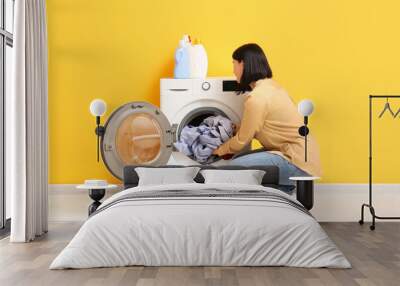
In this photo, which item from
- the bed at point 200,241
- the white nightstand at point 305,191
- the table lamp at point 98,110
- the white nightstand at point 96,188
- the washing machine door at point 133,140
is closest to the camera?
the bed at point 200,241

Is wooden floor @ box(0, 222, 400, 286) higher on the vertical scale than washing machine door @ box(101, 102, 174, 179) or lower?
lower

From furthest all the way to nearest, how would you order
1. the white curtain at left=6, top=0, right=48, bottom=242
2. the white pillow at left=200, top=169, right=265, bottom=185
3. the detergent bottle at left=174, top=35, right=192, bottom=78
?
1. the detergent bottle at left=174, top=35, right=192, bottom=78
2. the white pillow at left=200, top=169, right=265, bottom=185
3. the white curtain at left=6, top=0, right=48, bottom=242

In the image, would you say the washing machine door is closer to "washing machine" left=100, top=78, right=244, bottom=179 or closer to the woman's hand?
"washing machine" left=100, top=78, right=244, bottom=179

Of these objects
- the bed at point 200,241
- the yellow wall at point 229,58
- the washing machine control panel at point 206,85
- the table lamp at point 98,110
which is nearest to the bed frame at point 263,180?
the table lamp at point 98,110

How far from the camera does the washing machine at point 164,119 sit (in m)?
6.68

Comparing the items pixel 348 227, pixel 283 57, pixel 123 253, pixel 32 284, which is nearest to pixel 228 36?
pixel 283 57

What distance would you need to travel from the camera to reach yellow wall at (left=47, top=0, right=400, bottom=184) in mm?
7148

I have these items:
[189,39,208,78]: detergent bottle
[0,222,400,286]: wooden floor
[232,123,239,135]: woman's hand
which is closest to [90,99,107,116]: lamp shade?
[189,39,208,78]: detergent bottle

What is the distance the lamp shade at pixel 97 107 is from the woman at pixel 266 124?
4.29 ft

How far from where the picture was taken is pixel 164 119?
6.63m

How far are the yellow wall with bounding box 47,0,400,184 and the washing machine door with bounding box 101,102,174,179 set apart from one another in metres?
0.53

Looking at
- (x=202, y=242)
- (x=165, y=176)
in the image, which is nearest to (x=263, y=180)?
(x=165, y=176)

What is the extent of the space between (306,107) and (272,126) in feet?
1.37

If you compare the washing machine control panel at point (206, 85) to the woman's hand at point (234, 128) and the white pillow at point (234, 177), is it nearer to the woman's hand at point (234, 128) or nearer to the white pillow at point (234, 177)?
the woman's hand at point (234, 128)
